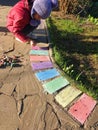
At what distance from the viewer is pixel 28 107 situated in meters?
4.09

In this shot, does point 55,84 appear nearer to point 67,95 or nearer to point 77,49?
point 67,95

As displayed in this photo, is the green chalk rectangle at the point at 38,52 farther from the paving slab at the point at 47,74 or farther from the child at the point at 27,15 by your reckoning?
the paving slab at the point at 47,74

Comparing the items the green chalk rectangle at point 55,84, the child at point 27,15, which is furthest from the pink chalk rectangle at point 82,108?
the child at point 27,15

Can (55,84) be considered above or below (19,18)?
below

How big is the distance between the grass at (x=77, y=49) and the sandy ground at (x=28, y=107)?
1.79 ft

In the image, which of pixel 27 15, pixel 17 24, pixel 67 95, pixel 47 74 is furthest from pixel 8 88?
pixel 27 15

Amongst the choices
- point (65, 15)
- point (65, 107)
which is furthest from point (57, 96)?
point (65, 15)

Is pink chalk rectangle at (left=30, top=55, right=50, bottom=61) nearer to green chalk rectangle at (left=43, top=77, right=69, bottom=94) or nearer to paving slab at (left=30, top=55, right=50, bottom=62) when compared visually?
paving slab at (left=30, top=55, right=50, bottom=62)

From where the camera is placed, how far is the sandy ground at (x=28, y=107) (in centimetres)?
386

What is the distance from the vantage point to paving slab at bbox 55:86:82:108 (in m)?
4.23

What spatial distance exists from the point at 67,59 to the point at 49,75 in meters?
0.68

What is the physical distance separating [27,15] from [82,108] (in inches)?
74.0

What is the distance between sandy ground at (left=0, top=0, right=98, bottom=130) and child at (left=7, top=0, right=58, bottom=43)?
564 millimetres

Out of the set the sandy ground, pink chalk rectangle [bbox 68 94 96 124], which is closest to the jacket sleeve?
the sandy ground
